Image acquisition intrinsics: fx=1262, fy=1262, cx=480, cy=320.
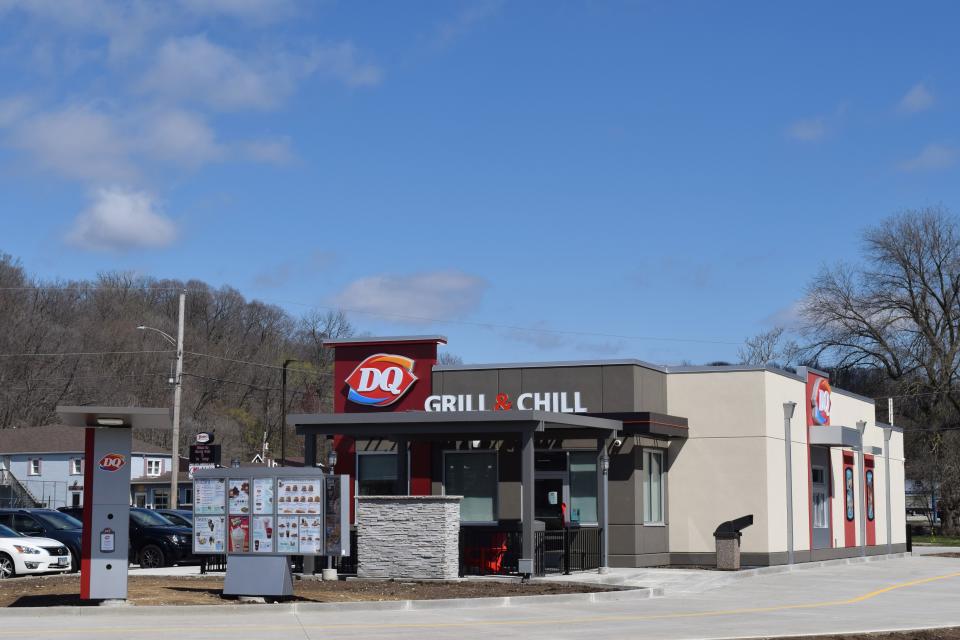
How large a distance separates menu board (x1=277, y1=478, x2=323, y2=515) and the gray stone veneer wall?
475 centimetres

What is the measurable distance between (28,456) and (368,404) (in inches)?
1976

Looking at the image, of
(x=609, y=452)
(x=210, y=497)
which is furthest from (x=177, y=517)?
(x=210, y=497)

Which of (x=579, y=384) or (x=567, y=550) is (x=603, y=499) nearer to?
(x=567, y=550)

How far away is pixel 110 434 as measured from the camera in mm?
19047

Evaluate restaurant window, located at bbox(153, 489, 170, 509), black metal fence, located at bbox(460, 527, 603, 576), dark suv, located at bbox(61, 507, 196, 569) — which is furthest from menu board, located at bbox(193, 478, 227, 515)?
restaurant window, located at bbox(153, 489, 170, 509)

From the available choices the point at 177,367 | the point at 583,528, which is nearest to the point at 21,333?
the point at 177,367

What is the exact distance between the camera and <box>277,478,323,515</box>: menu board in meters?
20.6

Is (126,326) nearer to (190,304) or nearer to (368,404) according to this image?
(190,304)

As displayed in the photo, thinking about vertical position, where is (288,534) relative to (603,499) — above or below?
below

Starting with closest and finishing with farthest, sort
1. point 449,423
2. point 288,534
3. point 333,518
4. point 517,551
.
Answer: point 288,534, point 333,518, point 449,423, point 517,551

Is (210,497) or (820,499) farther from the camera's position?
(820,499)

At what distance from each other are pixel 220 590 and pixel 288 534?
2.34 meters

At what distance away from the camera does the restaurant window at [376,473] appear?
32.2m

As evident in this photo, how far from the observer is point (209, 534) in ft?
68.4
